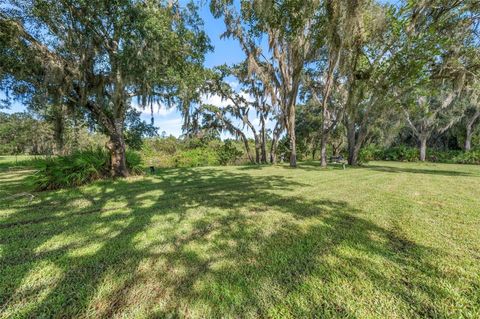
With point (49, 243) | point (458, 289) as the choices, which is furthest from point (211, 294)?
point (49, 243)

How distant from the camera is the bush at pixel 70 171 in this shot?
16.7 feet

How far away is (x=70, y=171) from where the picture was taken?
5578 mm

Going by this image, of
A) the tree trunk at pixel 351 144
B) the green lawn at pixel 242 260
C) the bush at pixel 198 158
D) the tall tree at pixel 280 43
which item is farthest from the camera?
the bush at pixel 198 158

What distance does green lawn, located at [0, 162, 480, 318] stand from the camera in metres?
1.43

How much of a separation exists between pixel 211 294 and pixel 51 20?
23.2ft

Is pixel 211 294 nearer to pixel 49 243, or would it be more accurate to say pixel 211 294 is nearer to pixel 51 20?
pixel 49 243

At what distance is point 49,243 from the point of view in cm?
231

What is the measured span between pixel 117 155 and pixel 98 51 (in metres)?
2.96

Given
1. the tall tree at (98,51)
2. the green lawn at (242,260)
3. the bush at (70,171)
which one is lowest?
the green lawn at (242,260)

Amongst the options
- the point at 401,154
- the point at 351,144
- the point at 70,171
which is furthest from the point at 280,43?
the point at 401,154

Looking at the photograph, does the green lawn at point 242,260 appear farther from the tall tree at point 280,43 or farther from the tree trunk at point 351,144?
the tree trunk at point 351,144

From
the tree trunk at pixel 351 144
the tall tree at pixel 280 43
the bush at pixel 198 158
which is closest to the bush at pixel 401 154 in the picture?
the tree trunk at pixel 351 144

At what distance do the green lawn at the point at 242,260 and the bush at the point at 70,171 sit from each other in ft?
5.27

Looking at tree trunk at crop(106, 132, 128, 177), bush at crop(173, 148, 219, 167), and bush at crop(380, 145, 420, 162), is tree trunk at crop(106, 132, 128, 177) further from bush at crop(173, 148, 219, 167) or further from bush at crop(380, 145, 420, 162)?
bush at crop(380, 145, 420, 162)
